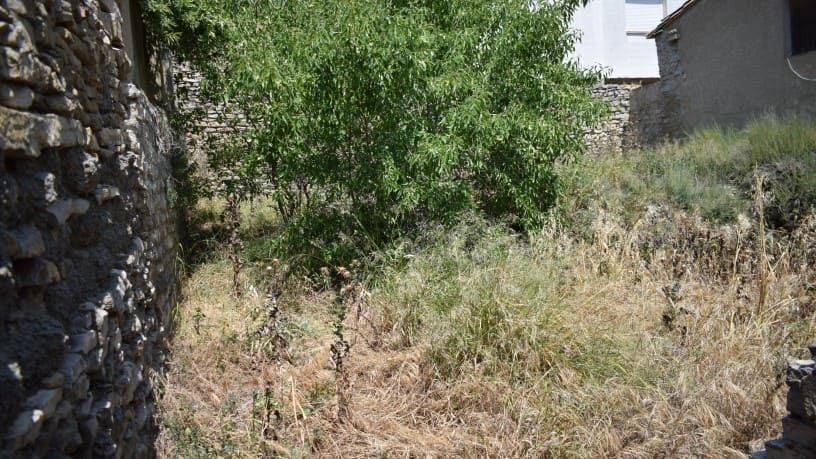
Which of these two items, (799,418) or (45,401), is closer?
(45,401)

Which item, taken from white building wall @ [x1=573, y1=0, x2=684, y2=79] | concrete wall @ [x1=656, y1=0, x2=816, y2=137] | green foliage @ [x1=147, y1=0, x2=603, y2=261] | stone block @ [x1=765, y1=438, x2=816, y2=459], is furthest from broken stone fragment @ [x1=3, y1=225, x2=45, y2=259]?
white building wall @ [x1=573, y1=0, x2=684, y2=79]

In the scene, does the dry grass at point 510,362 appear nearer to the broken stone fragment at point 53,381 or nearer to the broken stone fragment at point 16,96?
the broken stone fragment at point 53,381

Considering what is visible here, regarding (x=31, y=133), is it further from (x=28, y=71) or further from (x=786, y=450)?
(x=786, y=450)

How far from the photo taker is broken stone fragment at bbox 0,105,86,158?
1707 millimetres

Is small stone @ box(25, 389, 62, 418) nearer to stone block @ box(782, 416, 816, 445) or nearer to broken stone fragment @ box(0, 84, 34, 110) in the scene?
broken stone fragment @ box(0, 84, 34, 110)

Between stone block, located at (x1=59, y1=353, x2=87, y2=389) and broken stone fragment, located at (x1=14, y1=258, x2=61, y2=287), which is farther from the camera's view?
stone block, located at (x1=59, y1=353, x2=87, y2=389)

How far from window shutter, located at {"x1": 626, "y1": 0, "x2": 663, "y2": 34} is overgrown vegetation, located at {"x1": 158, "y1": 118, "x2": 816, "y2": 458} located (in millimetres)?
11736

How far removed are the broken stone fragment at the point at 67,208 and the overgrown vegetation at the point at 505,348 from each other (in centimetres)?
150

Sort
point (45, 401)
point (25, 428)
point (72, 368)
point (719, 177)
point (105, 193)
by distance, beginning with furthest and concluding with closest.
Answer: point (719, 177), point (105, 193), point (72, 368), point (45, 401), point (25, 428)

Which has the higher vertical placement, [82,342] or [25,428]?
[82,342]

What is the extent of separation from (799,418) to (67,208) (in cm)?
327

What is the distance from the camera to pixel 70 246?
230cm

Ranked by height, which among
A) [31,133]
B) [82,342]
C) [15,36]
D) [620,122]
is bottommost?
[82,342]

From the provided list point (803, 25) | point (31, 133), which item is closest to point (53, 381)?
point (31, 133)
